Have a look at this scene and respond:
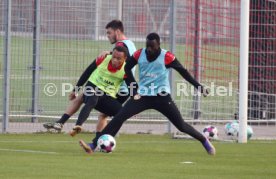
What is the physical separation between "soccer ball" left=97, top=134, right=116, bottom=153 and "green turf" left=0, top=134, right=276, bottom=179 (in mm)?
131

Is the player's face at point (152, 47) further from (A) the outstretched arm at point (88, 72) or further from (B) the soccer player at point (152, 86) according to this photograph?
(A) the outstretched arm at point (88, 72)

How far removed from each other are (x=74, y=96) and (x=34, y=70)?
4.22 m

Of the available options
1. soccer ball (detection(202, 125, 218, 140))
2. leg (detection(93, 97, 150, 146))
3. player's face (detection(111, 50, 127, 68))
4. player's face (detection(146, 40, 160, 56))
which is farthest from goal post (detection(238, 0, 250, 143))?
player's face (detection(146, 40, 160, 56))

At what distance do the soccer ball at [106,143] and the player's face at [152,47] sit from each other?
1439 millimetres

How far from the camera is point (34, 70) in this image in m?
19.8

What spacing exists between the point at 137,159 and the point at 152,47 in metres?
1.71

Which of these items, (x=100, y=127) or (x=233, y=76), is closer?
(x=100, y=127)

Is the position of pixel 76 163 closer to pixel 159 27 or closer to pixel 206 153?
pixel 206 153

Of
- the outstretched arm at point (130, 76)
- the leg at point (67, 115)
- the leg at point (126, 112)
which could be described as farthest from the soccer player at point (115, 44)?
the leg at point (126, 112)

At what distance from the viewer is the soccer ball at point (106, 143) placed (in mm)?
14570

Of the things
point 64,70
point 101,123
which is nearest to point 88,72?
point 101,123

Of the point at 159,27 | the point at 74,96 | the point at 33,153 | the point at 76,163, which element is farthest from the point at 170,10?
the point at 76,163

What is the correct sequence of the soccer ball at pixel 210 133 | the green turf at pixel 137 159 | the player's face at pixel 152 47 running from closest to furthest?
the green turf at pixel 137 159, the player's face at pixel 152 47, the soccer ball at pixel 210 133

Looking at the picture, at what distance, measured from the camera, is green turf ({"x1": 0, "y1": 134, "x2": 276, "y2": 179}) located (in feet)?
38.4
